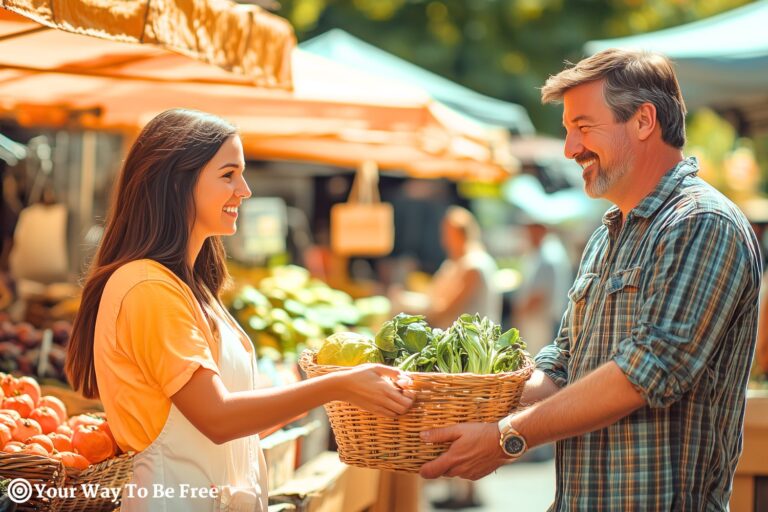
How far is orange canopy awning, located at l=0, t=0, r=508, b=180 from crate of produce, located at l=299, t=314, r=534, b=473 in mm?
1581

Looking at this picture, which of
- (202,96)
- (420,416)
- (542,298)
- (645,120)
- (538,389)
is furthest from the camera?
(542,298)

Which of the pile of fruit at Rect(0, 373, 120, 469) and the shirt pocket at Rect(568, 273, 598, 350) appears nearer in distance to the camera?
the shirt pocket at Rect(568, 273, 598, 350)

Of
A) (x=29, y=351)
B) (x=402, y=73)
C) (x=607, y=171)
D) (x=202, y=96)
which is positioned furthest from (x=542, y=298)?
(x=607, y=171)

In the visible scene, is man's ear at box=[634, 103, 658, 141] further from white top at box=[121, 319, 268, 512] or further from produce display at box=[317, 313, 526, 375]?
white top at box=[121, 319, 268, 512]

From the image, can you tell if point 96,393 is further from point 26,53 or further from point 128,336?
point 26,53

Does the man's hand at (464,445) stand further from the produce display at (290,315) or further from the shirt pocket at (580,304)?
the produce display at (290,315)

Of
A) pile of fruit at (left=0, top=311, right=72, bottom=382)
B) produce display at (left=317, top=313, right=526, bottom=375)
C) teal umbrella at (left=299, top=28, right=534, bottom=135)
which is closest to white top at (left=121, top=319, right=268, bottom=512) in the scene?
produce display at (left=317, top=313, right=526, bottom=375)

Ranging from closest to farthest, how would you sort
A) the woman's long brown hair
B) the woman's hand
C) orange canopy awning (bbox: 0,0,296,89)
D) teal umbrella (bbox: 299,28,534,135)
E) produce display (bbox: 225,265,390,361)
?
the woman's hand → the woman's long brown hair → orange canopy awning (bbox: 0,0,296,89) → produce display (bbox: 225,265,390,361) → teal umbrella (bbox: 299,28,534,135)

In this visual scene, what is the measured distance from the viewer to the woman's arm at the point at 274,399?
8.75ft

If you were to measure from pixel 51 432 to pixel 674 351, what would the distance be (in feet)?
7.66

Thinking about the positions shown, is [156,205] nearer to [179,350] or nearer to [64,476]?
[179,350]

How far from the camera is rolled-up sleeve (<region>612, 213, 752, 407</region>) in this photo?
264 centimetres

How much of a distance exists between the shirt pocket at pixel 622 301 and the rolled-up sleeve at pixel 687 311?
0.10 meters

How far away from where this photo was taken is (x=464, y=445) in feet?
9.36
